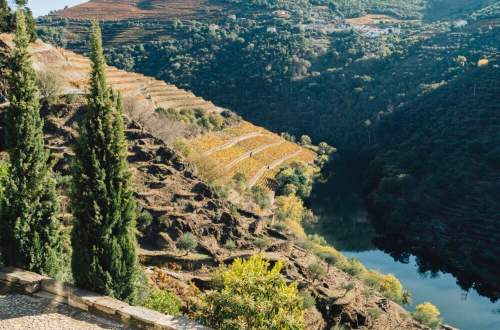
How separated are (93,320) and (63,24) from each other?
134 metres

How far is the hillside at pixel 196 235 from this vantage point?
28.3 metres

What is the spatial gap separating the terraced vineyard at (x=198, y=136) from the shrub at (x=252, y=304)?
2849 centimetres

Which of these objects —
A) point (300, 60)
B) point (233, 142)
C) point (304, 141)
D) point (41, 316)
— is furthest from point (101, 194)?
point (300, 60)

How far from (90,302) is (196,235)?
19613 millimetres

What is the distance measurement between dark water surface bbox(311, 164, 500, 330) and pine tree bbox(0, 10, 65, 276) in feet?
118

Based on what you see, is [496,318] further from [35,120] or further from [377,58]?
[377,58]

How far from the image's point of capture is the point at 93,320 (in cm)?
1238

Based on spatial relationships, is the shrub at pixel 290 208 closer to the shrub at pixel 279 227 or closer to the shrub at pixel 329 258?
the shrub at pixel 279 227

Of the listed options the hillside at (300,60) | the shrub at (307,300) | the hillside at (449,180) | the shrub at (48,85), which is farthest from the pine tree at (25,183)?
the hillside at (300,60)

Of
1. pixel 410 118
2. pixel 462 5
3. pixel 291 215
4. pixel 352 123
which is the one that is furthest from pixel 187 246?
pixel 462 5

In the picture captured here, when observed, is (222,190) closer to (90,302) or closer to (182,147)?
(182,147)

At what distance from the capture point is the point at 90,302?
499 inches

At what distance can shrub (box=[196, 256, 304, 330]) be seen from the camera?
529 inches

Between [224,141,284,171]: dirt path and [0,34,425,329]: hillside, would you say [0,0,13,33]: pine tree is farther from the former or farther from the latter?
[224,141,284,171]: dirt path
